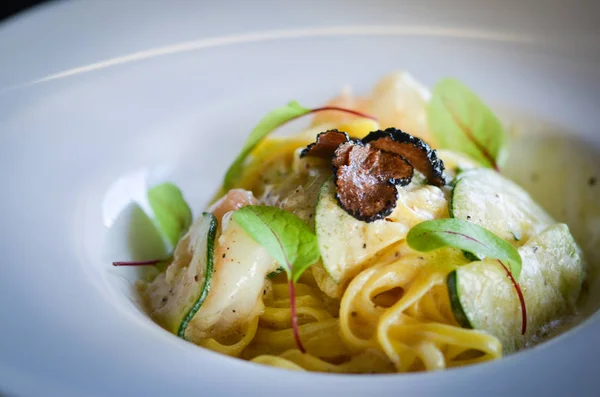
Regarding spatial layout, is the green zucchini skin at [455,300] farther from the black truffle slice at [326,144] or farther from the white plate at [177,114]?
the black truffle slice at [326,144]

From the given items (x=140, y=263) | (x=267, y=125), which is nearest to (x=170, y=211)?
(x=140, y=263)

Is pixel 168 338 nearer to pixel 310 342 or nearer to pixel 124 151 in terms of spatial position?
pixel 310 342

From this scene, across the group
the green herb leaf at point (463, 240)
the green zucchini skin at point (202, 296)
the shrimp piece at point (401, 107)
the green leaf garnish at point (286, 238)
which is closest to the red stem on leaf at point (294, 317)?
the green leaf garnish at point (286, 238)

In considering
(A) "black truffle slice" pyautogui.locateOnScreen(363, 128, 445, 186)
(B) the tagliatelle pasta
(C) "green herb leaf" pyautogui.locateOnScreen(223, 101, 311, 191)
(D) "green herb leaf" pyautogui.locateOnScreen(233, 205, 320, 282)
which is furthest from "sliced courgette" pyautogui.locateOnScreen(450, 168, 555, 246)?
(C) "green herb leaf" pyautogui.locateOnScreen(223, 101, 311, 191)

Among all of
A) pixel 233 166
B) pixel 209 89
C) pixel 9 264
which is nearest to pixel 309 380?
pixel 9 264

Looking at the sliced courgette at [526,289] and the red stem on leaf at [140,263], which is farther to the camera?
the red stem on leaf at [140,263]

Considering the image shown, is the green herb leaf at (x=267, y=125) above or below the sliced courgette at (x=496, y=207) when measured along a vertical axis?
above

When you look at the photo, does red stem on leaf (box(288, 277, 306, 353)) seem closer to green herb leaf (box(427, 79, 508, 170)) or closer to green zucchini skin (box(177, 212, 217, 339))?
green zucchini skin (box(177, 212, 217, 339))
